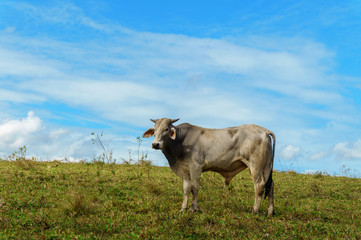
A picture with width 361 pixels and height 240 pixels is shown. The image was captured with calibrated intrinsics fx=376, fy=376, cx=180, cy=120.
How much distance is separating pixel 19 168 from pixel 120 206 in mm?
6254

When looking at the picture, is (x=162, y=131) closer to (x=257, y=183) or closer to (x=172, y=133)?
(x=172, y=133)

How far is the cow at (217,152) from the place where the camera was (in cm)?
891

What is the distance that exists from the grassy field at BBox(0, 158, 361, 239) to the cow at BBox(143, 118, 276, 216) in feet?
2.47

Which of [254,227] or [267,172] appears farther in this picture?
[267,172]

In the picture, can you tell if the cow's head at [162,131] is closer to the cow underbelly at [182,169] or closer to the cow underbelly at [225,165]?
the cow underbelly at [182,169]

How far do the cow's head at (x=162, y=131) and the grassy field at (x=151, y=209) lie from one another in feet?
5.28

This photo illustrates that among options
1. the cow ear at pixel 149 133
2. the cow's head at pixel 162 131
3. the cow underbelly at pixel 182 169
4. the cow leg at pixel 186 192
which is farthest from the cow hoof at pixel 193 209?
the cow ear at pixel 149 133

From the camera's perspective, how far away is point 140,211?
8.89 metres

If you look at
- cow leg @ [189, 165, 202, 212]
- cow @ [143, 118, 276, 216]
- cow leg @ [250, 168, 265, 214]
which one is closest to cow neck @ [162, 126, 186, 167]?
cow @ [143, 118, 276, 216]

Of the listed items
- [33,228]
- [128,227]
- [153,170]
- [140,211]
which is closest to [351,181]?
[153,170]

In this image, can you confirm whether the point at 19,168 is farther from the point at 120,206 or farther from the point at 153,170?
the point at 120,206

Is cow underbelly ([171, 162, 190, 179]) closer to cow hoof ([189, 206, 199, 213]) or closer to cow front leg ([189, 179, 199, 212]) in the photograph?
cow front leg ([189, 179, 199, 212])

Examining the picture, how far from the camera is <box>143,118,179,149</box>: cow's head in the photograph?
28.5ft

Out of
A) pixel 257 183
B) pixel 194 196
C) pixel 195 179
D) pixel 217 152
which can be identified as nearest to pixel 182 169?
pixel 195 179
